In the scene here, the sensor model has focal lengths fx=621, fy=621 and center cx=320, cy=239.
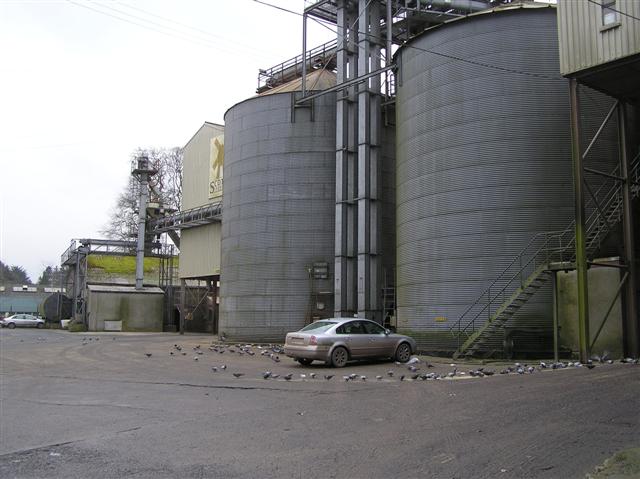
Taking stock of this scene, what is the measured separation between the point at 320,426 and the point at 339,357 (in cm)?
915

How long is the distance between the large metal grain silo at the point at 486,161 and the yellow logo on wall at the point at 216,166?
21.8m

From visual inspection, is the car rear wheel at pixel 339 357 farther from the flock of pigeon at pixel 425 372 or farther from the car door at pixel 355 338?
the flock of pigeon at pixel 425 372

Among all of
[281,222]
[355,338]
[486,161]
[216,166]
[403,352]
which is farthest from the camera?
[216,166]

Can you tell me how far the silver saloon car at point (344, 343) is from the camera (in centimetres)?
1795

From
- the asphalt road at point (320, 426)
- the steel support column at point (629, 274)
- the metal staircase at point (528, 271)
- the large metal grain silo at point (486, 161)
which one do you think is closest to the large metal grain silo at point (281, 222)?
the large metal grain silo at point (486, 161)

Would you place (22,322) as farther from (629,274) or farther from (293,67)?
(629,274)

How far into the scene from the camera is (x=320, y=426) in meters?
9.05

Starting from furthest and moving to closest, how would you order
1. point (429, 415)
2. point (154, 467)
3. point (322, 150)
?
1. point (322, 150)
2. point (429, 415)
3. point (154, 467)

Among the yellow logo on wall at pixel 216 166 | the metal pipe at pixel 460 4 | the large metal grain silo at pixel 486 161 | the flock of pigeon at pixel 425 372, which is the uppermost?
the metal pipe at pixel 460 4

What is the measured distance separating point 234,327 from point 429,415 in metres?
23.1

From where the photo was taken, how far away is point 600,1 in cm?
1748

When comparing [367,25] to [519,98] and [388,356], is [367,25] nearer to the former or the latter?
[519,98]

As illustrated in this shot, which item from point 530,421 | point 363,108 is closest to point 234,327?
point 363,108

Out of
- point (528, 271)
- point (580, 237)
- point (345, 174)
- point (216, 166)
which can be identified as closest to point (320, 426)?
point (580, 237)
